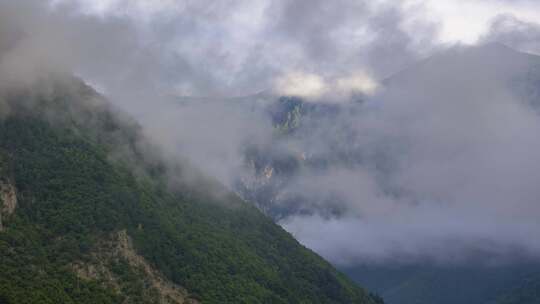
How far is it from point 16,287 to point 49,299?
8413 millimetres

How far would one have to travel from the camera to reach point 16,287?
644 feet

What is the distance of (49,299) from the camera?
19875cm
